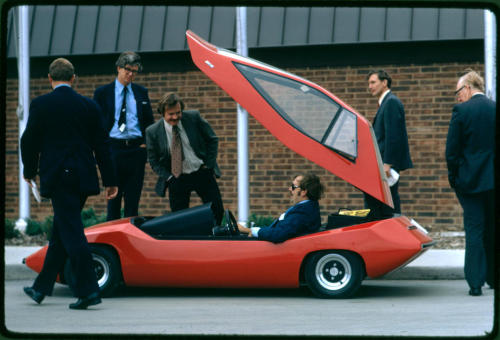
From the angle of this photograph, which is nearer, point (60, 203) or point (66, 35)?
point (60, 203)

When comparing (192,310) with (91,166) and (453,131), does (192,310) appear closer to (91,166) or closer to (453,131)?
(91,166)

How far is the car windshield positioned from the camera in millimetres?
6188

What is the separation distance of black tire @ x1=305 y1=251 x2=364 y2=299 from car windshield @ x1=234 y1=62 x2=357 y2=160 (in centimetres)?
86

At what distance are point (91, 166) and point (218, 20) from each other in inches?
229

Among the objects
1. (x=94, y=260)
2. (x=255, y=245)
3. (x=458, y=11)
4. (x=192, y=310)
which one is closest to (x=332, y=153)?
(x=255, y=245)

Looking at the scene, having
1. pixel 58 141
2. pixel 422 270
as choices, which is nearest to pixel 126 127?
pixel 58 141

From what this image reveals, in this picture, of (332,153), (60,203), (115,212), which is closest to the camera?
(60,203)

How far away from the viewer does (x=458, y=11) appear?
33.9 feet

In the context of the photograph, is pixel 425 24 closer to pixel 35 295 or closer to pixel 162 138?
pixel 162 138

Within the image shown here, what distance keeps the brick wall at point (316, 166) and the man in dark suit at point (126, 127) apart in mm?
3884

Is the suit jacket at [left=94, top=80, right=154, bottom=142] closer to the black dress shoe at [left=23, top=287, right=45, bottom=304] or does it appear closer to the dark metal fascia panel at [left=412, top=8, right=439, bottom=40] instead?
the black dress shoe at [left=23, top=287, right=45, bottom=304]

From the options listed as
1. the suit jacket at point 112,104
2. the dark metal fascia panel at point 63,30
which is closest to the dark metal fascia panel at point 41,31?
the dark metal fascia panel at point 63,30

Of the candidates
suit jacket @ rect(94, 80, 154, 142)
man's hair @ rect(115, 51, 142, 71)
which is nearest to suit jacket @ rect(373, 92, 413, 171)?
suit jacket @ rect(94, 80, 154, 142)

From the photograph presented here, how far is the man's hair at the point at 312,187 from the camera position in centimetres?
648
